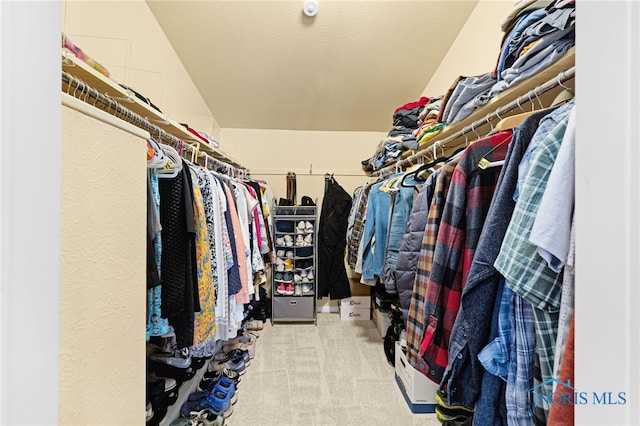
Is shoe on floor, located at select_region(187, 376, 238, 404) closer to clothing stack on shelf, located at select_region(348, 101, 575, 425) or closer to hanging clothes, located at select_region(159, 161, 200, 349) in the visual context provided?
hanging clothes, located at select_region(159, 161, 200, 349)

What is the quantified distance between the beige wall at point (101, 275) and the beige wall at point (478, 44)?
1.67m

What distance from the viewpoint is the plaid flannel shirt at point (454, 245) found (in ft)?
2.57

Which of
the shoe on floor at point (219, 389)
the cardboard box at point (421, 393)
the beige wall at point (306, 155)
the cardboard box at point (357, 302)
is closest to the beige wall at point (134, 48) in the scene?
the beige wall at point (306, 155)

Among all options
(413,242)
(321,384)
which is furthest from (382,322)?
(413,242)

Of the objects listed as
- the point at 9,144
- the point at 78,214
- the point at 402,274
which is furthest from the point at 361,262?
the point at 9,144

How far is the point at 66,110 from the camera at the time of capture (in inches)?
15.1

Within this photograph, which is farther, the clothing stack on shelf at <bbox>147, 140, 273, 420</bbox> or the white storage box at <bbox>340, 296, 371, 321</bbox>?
the white storage box at <bbox>340, 296, 371, 321</bbox>

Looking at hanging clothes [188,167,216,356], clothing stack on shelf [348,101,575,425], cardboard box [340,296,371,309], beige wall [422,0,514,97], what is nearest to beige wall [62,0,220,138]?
hanging clothes [188,167,216,356]

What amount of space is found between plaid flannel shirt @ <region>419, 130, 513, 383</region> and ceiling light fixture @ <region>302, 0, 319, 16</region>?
1.41m

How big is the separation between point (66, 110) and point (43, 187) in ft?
0.45

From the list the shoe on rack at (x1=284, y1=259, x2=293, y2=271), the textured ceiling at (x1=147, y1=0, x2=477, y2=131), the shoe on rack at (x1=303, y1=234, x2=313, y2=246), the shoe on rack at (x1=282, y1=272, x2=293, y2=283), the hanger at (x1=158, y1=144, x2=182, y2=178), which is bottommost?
the shoe on rack at (x1=282, y1=272, x2=293, y2=283)

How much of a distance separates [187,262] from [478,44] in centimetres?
186

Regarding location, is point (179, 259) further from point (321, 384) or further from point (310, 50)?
point (310, 50)

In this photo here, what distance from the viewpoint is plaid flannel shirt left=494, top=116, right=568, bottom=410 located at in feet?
1.71
